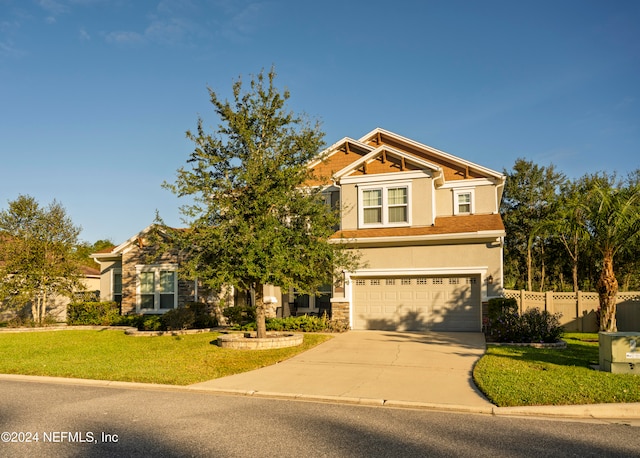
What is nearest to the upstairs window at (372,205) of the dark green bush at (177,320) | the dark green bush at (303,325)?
the dark green bush at (303,325)

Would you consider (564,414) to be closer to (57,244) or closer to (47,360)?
(47,360)

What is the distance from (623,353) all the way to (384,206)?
37.6 feet

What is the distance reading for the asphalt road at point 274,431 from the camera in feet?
21.2

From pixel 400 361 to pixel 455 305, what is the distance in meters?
Result: 6.73

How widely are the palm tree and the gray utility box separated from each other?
4442mm

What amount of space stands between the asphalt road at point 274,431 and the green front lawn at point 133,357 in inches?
102

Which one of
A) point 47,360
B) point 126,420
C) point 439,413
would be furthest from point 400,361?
point 47,360

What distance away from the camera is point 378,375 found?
11.8 m

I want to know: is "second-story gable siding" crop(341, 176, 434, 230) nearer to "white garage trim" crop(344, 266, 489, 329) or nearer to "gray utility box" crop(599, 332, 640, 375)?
"white garage trim" crop(344, 266, 489, 329)

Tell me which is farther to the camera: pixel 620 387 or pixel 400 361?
pixel 400 361

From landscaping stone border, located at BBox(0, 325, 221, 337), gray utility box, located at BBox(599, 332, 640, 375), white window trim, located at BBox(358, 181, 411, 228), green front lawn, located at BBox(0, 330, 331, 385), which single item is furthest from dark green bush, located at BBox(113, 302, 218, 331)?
gray utility box, located at BBox(599, 332, 640, 375)

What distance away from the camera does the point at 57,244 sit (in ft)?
75.9

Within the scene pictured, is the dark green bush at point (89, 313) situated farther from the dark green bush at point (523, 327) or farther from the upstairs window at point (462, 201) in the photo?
the dark green bush at point (523, 327)

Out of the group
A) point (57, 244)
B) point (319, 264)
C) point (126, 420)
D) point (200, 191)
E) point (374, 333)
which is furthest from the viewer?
point (57, 244)
